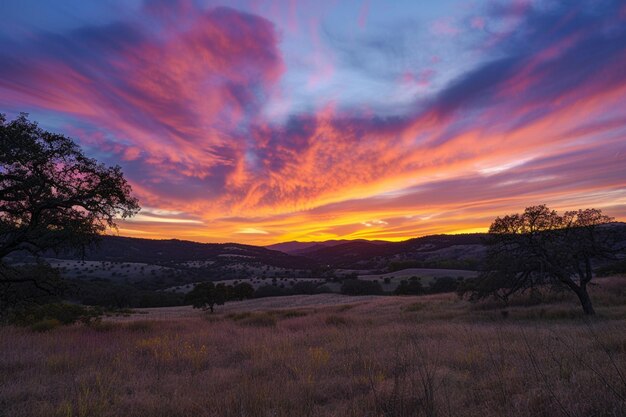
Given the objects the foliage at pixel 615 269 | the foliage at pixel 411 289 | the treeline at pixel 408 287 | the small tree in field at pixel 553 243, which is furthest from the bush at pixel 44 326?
the foliage at pixel 411 289

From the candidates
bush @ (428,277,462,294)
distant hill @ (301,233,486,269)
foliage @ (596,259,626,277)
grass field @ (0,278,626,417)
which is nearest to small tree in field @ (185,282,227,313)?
grass field @ (0,278,626,417)

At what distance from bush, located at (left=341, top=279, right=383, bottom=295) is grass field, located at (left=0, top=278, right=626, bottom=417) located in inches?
2251

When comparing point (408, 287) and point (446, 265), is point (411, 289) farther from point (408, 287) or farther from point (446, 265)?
point (446, 265)

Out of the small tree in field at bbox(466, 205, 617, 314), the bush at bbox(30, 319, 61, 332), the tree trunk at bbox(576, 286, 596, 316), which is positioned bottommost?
the bush at bbox(30, 319, 61, 332)

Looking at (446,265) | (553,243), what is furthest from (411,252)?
(553,243)

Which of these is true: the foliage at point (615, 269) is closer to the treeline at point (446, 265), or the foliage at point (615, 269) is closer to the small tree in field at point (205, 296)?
the treeline at point (446, 265)

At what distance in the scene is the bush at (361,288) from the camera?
71.0 meters

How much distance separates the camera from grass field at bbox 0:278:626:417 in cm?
589

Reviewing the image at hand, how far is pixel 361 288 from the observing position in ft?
237

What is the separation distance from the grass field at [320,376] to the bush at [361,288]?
57.2 metres

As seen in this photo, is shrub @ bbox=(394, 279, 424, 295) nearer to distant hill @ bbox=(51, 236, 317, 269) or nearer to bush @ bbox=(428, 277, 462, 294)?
bush @ bbox=(428, 277, 462, 294)

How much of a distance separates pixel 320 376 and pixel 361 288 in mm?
65486

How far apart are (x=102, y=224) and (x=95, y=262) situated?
121914mm

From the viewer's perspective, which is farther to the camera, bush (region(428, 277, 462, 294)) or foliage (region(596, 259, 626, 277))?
bush (region(428, 277, 462, 294))
